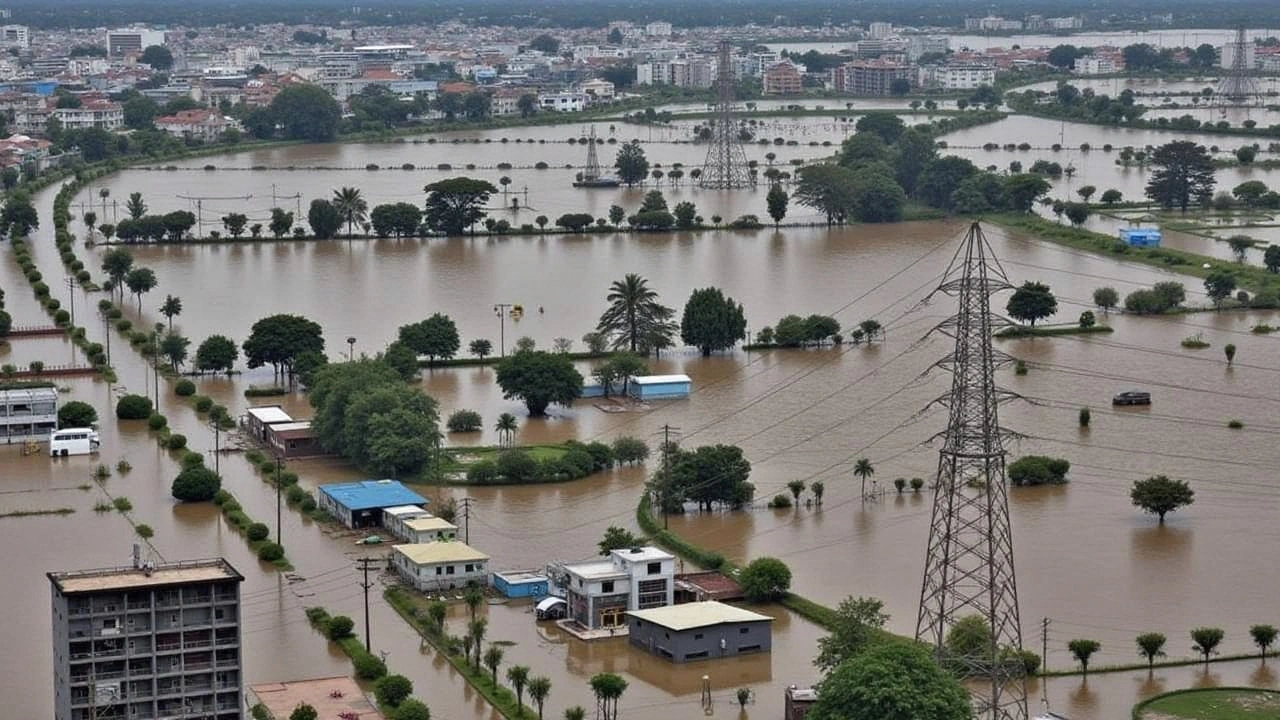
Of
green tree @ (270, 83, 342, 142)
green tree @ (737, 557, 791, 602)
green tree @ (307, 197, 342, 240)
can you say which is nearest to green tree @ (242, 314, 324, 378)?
green tree @ (737, 557, 791, 602)

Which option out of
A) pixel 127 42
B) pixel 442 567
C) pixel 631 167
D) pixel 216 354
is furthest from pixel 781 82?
pixel 442 567

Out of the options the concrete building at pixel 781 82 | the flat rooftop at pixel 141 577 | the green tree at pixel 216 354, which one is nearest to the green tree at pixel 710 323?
the green tree at pixel 216 354

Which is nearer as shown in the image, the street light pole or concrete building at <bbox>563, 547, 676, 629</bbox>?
concrete building at <bbox>563, 547, 676, 629</bbox>

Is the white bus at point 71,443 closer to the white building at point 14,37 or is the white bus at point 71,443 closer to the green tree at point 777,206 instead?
the green tree at point 777,206

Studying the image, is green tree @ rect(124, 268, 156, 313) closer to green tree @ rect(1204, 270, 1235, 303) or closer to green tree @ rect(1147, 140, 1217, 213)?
green tree @ rect(1204, 270, 1235, 303)

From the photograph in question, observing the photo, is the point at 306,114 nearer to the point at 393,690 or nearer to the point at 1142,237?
the point at 1142,237

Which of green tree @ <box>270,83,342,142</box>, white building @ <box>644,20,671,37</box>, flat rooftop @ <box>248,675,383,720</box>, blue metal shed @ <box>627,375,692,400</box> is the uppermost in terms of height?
white building @ <box>644,20,671,37</box>
